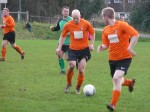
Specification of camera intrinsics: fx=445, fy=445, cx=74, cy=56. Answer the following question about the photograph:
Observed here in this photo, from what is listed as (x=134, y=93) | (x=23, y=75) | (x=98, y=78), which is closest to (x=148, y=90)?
(x=134, y=93)

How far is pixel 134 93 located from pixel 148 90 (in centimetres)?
66

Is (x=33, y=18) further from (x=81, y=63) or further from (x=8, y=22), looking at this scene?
(x=81, y=63)

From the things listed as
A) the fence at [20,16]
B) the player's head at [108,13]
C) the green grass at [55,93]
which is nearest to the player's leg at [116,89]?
the green grass at [55,93]

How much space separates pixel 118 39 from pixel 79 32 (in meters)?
2.04

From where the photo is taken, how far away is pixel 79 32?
1072 centimetres

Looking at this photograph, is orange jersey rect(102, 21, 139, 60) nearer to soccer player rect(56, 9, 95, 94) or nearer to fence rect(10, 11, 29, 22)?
soccer player rect(56, 9, 95, 94)

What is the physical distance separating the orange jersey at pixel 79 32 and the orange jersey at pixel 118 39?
67.6 inches

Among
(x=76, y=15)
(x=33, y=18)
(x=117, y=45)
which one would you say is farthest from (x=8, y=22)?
(x=33, y=18)

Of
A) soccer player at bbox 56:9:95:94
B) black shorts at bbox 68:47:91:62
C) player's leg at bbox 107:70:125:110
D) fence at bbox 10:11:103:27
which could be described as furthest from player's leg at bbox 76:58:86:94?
fence at bbox 10:11:103:27

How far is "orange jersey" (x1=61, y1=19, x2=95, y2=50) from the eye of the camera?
1071 cm

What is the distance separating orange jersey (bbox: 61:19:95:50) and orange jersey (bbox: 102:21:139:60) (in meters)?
1.72

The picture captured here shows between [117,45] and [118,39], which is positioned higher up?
[118,39]

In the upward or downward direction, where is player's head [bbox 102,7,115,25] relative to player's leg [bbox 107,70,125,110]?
upward

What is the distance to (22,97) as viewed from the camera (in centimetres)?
1013
